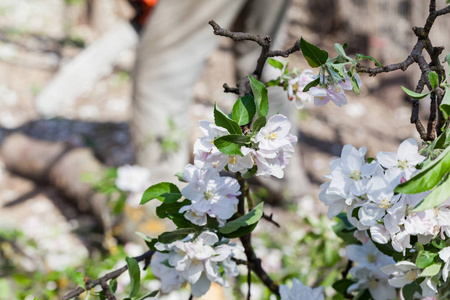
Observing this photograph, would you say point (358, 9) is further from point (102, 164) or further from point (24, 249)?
point (24, 249)

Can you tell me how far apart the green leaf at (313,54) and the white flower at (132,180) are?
184 centimetres

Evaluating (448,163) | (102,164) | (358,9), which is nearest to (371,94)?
(358,9)

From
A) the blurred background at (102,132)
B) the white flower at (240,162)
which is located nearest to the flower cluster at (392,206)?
the white flower at (240,162)

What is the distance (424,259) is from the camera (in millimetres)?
564

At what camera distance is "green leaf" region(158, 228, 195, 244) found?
61 cm

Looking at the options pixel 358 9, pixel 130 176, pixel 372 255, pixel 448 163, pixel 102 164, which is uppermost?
pixel 448 163

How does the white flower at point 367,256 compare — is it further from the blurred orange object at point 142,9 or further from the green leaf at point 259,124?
the blurred orange object at point 142,9

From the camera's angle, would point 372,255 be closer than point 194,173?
No

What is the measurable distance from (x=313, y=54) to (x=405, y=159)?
0.14 metres

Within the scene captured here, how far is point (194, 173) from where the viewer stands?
61 cm

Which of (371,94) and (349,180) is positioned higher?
(349,180)

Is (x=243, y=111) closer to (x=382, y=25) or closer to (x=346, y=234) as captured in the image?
(x=346, y=234)

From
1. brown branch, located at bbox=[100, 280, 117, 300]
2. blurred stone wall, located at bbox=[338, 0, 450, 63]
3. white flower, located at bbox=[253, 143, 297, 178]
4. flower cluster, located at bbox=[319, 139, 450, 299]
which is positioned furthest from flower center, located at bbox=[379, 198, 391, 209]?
blurred stone wall, located at bbox=[338, 0, 450, 63]

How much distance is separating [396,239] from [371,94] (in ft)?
13.5
